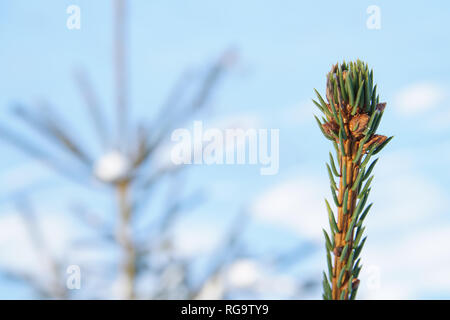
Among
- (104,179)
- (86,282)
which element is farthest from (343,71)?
(86,282)

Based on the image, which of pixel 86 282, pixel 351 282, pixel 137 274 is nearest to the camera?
pixel 351 282

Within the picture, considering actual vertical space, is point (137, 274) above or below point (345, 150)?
below

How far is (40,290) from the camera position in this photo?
56.3 inches

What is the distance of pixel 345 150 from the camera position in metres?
0.25

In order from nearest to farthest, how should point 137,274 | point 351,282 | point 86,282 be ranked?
point 351,282
point 137,274
point 86,282

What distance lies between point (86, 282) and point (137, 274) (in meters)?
0.21
